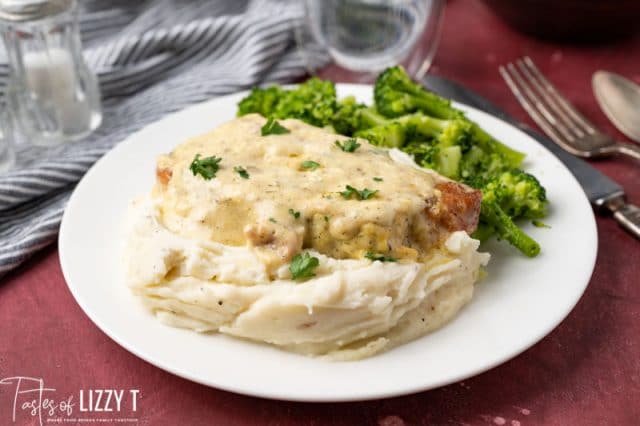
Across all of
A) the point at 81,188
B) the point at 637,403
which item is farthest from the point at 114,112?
the point at 637,403

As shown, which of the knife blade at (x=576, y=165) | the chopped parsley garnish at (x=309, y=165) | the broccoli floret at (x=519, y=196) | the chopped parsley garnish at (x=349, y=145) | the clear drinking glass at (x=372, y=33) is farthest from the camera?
the clear drinking glass at (x=372, y=33)

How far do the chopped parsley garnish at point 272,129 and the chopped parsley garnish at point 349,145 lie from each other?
346 mm

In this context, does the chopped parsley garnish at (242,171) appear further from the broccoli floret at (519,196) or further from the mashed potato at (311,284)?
the broccoli floret at (519,196)

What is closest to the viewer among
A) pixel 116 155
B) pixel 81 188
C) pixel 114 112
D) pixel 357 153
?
pixel 357 153

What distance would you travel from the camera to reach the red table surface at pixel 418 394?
346 centimetres

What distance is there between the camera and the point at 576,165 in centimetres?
502

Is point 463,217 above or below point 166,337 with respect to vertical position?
above

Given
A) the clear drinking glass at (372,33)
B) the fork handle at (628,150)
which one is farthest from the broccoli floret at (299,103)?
the fork handle at (628,150)

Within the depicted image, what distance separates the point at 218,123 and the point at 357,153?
151 centimetres

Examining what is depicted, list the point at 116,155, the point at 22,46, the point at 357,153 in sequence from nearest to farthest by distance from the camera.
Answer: the point at 357,153, the point at 116,155, the point at 22,46

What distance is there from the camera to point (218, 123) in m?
5.32

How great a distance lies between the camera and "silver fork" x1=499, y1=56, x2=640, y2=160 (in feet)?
17.8

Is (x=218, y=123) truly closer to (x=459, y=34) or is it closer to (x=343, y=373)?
(x=343, y=373)

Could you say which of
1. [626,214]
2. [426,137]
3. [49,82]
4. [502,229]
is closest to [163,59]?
[49,82]
